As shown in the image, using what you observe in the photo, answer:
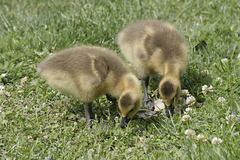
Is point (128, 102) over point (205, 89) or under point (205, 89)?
over

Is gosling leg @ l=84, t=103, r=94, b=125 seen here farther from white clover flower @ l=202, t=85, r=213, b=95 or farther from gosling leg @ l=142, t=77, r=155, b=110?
white clover flower @ l=202, t=85, r=213, b=95

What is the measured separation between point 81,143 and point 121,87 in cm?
66

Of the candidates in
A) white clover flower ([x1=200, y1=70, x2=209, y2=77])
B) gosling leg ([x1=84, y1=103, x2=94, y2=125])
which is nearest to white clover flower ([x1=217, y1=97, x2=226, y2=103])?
white clover flower ([x1=200, y1=70, x2=209, y2=77])

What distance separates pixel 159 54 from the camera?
388 centimetres

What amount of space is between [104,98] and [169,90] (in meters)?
0.98

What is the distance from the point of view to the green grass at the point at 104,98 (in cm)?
328

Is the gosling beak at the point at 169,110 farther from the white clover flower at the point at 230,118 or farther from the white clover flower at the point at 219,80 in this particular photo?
the white clover flower at the point at 219,80

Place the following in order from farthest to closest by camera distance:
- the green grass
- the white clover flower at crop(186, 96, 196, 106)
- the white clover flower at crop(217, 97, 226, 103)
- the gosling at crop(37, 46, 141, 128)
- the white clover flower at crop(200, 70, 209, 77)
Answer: the white clover flower at crop(200, 70, 209, 77), the white clover flower at crop(186, 96, 196, 106), the white clover flower at crop(217, 97, 226, 103), the gosling at crop(37, 46, 141, 128), the green grass

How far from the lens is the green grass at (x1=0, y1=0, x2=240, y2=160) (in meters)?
3.28

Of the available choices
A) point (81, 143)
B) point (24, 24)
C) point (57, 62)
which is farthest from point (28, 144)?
point (24, 24)

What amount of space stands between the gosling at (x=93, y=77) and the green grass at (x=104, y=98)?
291 mm

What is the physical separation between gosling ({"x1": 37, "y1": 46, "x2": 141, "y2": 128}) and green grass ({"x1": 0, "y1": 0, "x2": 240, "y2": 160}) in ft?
0.96

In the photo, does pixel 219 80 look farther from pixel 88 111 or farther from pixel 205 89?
pixel 88 111

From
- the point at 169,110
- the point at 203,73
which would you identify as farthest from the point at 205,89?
the point at 169,110
